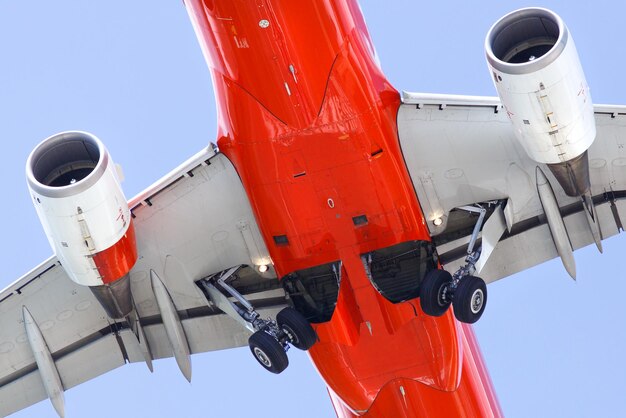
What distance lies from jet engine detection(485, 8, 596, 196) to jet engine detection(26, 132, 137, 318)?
20.4 ft

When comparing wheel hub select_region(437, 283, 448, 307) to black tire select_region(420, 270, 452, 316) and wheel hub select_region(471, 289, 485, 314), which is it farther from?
wheel hub select_region(471, 289, 485, 314)

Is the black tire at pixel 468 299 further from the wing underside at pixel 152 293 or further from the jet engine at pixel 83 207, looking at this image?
the jet engine at pixel 83 207

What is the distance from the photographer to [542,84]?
20500 mm

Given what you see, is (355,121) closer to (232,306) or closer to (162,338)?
(232,306)

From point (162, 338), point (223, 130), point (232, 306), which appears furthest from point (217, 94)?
point (162, 338)

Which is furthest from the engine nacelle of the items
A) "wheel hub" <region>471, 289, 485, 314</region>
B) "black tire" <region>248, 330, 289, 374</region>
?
"black tire" <region>248, 330, 289, 374</region>

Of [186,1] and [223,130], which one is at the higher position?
[186,1]

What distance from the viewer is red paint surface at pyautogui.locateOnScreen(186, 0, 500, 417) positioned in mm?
20953

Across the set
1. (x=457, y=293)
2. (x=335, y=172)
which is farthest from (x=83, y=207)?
(x=457, y=293)

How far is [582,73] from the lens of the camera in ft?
68.7

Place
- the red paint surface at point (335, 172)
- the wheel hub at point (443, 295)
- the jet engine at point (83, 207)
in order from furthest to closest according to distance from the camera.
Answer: the wheel hub at point (443, 295) < the jet engine at point (83, 207) < the red paint surface at point (335, 172)

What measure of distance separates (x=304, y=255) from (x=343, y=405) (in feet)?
11.3

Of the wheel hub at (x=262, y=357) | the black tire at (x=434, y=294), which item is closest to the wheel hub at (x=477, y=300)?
the black tire at (x=434, y=294)

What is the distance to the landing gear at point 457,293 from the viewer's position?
22.4m
